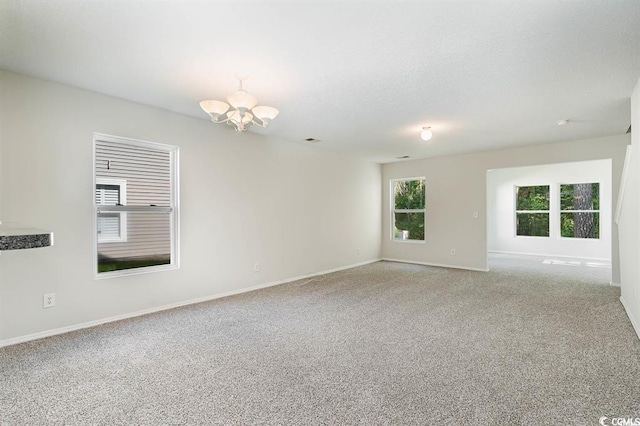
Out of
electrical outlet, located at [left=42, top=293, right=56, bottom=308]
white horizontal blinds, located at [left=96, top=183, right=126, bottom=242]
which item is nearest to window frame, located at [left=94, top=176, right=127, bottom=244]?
white horizontal blinds, located at [left=96, top=183, right=126, bottom=242]


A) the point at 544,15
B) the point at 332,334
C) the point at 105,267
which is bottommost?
the point at 332,334

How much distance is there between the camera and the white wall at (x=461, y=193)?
552 cm

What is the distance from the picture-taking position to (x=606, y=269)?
6285 millimetres

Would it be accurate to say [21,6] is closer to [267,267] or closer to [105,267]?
[105,267]

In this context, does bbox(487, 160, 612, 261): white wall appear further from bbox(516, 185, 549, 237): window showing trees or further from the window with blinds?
the window with blinds

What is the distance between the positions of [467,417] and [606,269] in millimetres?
6669

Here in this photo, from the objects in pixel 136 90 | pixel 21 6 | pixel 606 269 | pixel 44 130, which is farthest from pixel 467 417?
pixel 606 269

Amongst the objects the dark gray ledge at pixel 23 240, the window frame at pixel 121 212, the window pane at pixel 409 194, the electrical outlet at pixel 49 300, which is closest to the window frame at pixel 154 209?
the window frame at pixel 121 212

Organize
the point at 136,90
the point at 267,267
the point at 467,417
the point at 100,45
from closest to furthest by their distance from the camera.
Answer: the point at 467,417 < the point at 100,45 < the point at 136,90 < the point at 267,267

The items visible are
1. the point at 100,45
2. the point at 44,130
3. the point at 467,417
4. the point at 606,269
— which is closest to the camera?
the point at 467,417

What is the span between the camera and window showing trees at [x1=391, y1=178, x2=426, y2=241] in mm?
7254

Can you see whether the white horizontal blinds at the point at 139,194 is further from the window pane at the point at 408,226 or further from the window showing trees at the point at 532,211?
the window showing trees at the point at 532,211

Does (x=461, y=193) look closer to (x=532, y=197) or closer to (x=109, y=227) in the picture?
(x=532, y=197)

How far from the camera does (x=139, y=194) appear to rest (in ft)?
12.2
